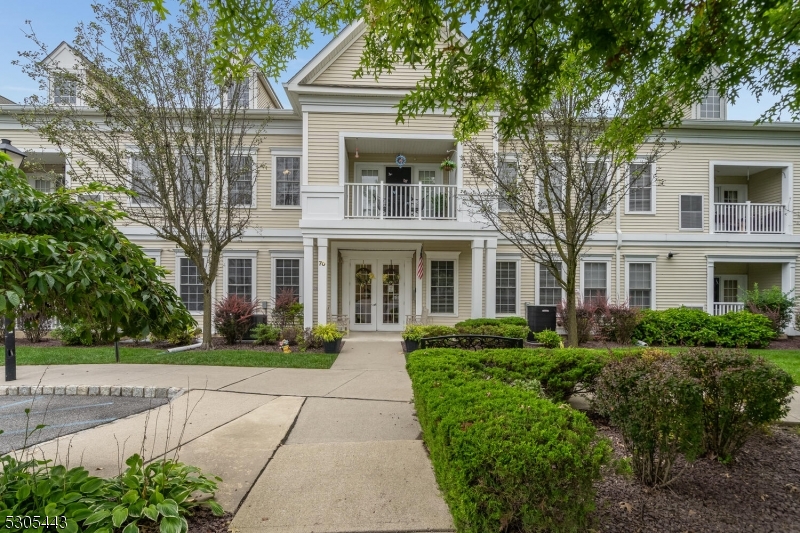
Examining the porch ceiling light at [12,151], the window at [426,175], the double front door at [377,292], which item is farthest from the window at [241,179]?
the window at [426,175]

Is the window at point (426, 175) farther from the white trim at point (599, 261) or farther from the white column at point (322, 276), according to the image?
the white trim at point (599, 261)

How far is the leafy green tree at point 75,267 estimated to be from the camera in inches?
78.4

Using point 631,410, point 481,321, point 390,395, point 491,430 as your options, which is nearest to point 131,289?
point 491,430

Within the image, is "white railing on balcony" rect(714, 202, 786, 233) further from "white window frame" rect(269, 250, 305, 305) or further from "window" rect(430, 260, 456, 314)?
"white window frame" rect(269, 250, 305, 305)

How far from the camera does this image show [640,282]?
14094 millimetres

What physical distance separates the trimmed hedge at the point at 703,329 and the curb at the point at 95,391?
485 inches

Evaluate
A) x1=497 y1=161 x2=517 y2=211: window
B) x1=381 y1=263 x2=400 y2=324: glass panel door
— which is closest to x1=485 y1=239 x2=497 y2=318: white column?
x1=497 y1=161 x2=517 y2=211: window

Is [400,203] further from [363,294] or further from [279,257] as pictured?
[279,257]

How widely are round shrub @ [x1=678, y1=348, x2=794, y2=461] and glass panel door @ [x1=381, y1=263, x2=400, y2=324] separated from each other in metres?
10.4

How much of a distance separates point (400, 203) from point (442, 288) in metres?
Result: 3.31

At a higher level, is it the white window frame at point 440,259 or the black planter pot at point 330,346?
the white window frame at point 440,259

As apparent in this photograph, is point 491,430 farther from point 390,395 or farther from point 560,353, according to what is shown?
point 390,395

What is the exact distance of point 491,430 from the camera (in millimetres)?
2426

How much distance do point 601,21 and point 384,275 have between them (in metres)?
11.2
